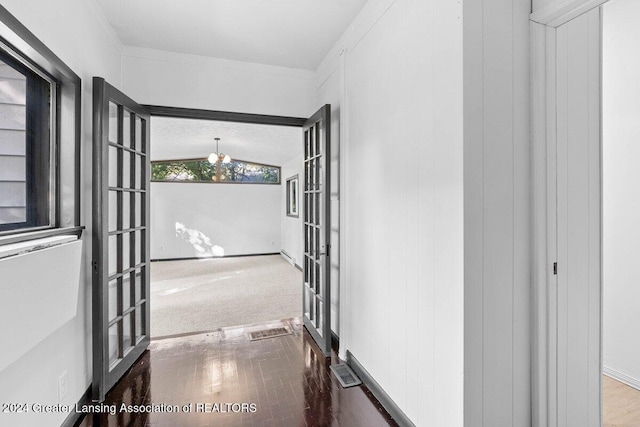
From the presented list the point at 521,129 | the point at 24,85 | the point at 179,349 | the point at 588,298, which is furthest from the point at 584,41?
the point at 179,349

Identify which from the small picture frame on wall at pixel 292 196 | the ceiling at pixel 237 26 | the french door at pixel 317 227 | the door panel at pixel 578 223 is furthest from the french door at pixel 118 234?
the small picture frame on wall at pixel 292 196

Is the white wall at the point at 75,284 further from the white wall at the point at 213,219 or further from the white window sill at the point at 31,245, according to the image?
the white wall at the point at 213,219

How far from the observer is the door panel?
5.03 feet

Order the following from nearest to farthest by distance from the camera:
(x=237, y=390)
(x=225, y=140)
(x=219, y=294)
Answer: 1. (x=237, y=390)
2. (x=219, y=294)
3. (x=225, y=140)

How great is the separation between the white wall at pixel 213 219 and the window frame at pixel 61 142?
604 cm

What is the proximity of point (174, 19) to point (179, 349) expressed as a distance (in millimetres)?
2747

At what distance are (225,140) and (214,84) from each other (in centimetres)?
351

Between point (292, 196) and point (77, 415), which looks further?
point (292, 196)

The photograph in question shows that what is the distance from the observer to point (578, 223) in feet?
5.17

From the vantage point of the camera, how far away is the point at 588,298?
5.24ft

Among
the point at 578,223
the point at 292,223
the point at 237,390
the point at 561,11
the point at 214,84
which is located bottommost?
the point at 237,390

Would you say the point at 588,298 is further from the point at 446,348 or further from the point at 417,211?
the point at 417,211

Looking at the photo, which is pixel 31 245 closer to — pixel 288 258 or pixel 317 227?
pixel 317 227

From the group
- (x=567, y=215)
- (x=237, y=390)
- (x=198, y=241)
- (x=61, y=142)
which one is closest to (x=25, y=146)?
(x=61, y=142)
